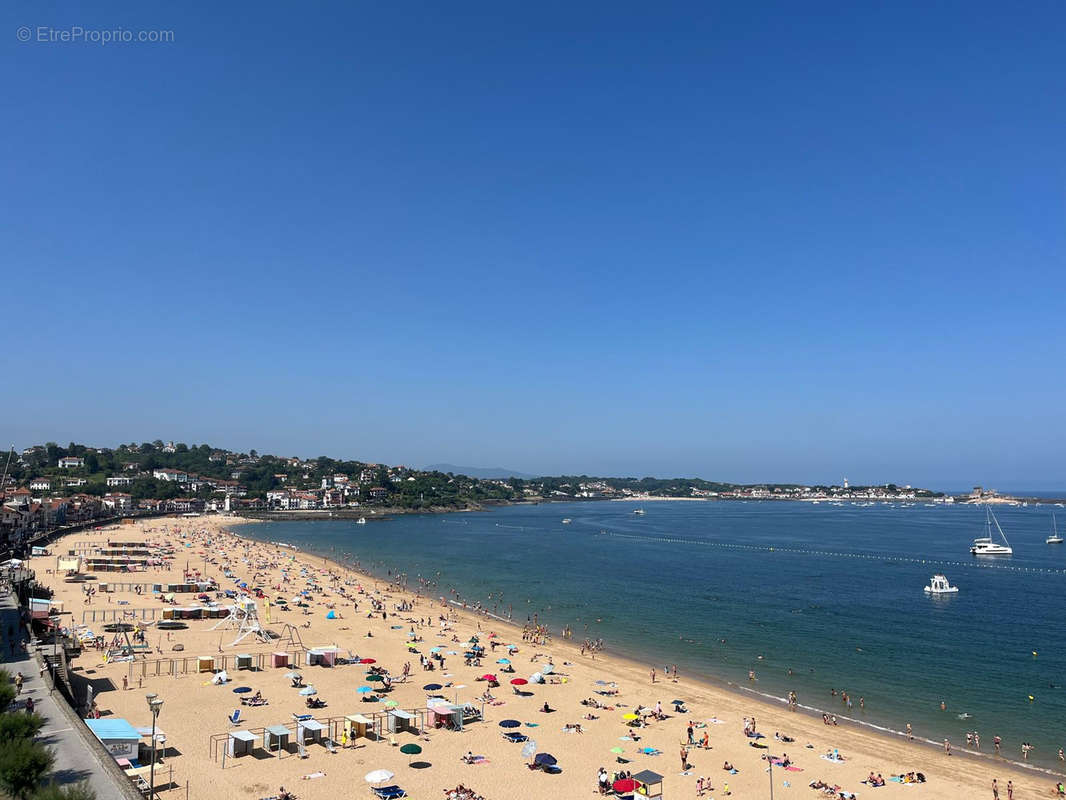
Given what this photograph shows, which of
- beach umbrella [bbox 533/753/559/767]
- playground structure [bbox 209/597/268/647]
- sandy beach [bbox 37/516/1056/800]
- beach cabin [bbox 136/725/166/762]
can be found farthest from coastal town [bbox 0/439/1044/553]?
beach umbrella [bbox 533/753/559/767]

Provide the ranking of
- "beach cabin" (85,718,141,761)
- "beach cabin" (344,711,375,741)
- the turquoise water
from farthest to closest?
1. the turquoise water
2. "beach cabin" (344,711,375,741)
3. "beach cabin" (85,718,141,761)

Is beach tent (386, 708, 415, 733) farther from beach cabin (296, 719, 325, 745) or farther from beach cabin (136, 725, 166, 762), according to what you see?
beach cabin (136, 725, 166, 762)

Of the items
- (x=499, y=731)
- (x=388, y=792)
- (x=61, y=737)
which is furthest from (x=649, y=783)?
(x=61, y=737)

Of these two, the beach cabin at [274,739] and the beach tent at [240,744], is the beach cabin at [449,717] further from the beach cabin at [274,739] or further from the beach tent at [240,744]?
the beach tent at [240,744]

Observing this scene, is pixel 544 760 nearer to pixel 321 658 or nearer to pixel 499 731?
pixel 499 731

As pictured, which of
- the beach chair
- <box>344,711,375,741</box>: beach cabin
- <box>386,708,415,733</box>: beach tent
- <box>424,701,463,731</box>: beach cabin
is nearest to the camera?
the beach chair

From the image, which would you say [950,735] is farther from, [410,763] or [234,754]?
[234,754]

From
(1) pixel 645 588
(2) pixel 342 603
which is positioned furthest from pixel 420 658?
(1) pixel 645 588
